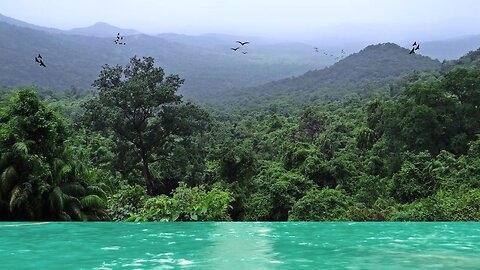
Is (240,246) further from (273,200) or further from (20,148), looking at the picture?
(273,200)

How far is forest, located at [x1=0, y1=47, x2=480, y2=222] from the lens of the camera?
811 centimetres

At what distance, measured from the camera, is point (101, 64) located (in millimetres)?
147500

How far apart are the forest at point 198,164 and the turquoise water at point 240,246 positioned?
2.45 meters

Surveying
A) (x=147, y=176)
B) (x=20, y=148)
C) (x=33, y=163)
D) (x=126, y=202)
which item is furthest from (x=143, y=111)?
(x=20, y=148)

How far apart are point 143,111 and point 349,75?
87.2 meters

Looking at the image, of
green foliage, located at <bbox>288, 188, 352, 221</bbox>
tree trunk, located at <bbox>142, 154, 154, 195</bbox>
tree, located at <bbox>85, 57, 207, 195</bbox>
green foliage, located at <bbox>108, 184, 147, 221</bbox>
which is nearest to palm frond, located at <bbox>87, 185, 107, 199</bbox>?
green foliage, located at <bbox>108, 184, 147, 221</bbox>

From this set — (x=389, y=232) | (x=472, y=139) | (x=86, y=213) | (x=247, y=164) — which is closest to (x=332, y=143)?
(x=472, y=139)

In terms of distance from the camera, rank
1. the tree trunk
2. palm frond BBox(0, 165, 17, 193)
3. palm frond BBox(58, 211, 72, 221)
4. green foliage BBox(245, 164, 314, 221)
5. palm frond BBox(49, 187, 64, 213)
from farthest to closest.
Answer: the tree trunk → green foliage BBox(245, 164, 314, 221) → palm frond BBox(58, 211, 72, 221) → palm frond BBox(49, 187, 64, 213) → palm frond BBox(0, 165, 17, 193)

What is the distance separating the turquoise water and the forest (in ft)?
8.05

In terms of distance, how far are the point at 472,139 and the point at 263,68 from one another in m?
151

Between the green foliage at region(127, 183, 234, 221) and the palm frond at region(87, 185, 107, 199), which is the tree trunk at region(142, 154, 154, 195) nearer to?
the palm frond at region(87, 185, 107, 199)

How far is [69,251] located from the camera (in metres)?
3.37

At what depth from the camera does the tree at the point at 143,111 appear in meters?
18.0

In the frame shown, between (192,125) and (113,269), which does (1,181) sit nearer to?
(113,269)
